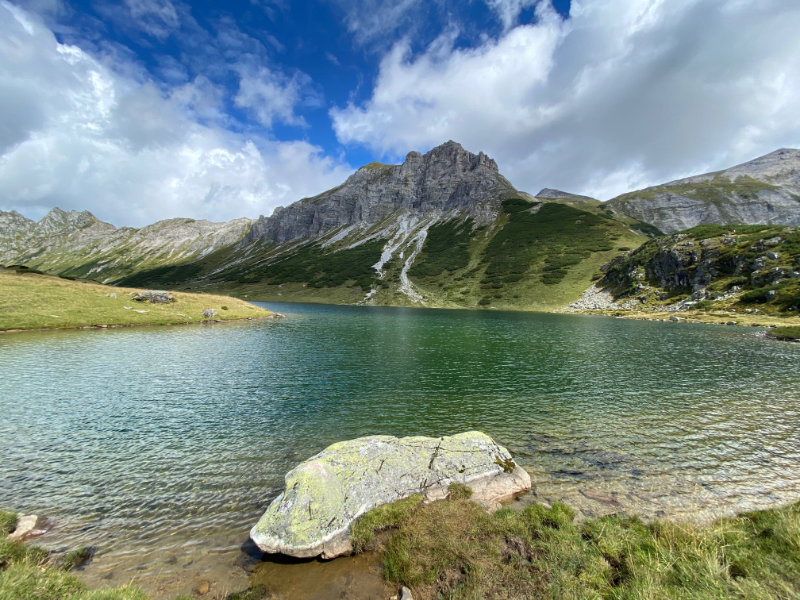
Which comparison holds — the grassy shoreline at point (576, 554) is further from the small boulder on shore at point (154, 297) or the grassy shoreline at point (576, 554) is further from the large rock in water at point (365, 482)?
the small boulder on shore at point (154, 297)

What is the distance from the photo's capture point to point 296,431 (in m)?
20.5

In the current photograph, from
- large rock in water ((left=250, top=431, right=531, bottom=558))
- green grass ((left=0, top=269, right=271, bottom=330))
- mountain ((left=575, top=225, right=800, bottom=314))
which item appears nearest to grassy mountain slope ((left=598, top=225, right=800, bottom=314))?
mountain ((left=575, top=225, right=800, bottom=314))

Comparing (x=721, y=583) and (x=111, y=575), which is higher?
(x=721, y=583)

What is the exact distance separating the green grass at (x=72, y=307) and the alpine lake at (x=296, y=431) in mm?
10105

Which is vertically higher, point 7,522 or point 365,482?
point 365,482

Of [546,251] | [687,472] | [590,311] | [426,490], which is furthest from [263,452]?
[546,251]

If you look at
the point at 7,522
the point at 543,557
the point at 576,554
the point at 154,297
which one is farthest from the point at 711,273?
the point at 154,297

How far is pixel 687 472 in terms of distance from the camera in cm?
1630

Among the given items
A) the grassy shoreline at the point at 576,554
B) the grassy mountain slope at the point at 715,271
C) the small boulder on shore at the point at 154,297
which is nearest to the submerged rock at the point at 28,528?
the grassy shoreline at the point at 576,554

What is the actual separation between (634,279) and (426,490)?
15288cm

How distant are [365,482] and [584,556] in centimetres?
744

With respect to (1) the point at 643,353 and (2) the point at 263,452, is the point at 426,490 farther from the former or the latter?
(1) the point at 643,353

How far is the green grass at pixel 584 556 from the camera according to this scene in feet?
25.8

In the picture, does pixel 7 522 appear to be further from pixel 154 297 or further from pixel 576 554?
pixel 154 297
